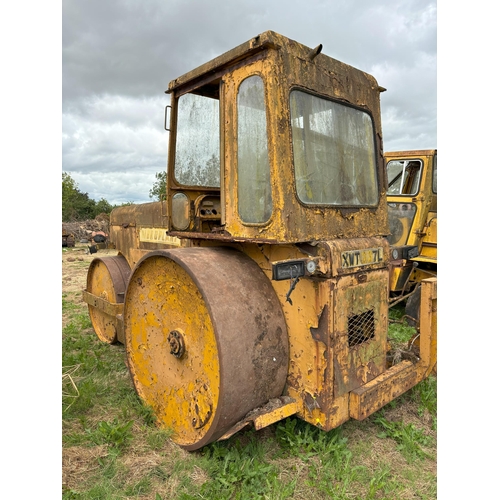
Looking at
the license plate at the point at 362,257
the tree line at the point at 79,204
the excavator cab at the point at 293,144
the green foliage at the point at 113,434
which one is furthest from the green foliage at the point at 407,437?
the tree line at the point at 79,204

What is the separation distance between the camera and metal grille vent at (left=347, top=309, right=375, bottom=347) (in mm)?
2664

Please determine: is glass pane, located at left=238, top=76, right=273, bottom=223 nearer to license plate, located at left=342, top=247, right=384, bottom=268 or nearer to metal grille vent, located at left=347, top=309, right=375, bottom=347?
license plate, located at left=342, top=247, right=384, bottom=268

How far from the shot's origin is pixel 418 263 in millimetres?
6406

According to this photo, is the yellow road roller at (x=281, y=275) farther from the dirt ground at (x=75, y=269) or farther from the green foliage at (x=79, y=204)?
the green foliage at (x=79, y=204)

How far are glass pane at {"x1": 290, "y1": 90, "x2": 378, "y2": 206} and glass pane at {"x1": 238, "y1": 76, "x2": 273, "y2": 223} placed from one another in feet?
0.61

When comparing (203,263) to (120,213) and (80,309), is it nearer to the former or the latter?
(120,213)

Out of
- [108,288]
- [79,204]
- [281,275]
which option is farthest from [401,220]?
[79,204]

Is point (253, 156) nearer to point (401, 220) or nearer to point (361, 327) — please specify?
point (361, 327)

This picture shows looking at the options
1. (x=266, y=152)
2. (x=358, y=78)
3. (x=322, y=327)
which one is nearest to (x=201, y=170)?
(x=266, y=152)

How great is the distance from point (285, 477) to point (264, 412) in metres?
0.42

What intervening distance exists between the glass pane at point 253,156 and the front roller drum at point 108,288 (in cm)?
243

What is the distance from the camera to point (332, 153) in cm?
276

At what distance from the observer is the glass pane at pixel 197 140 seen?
3486 millimetres

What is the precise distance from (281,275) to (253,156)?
2.65 feet
